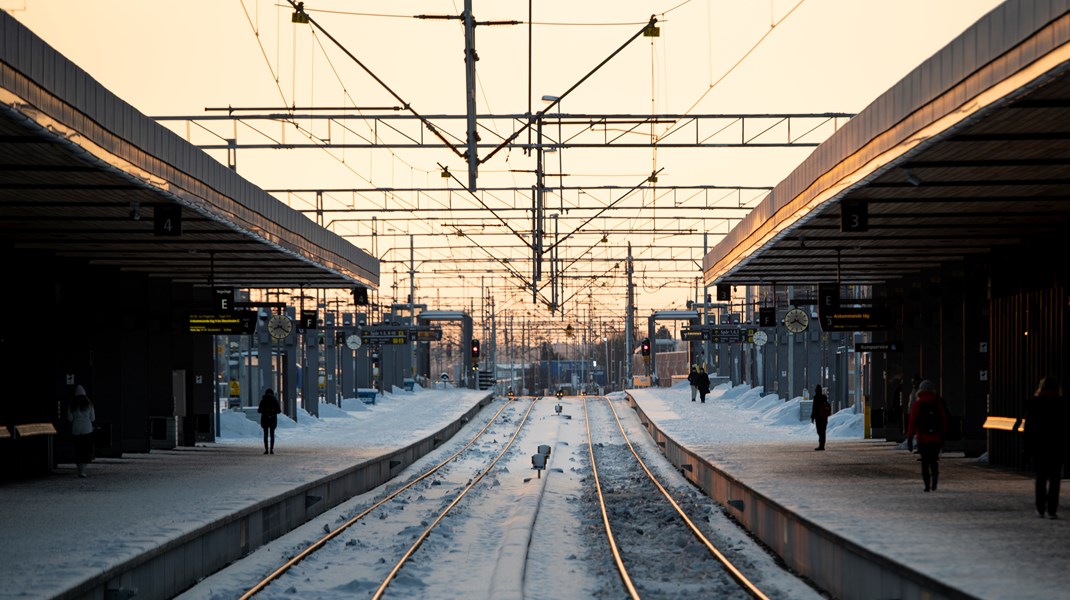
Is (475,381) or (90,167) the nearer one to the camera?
(90,167)

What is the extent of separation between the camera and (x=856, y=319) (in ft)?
84.0

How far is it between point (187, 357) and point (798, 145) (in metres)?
14.2

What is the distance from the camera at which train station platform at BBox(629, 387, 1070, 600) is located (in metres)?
10.8

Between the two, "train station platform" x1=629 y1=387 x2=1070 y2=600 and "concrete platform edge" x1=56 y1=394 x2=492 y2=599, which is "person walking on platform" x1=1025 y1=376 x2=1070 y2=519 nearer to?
"train station platform" x1=629 y1=387 x2=1070 y2=600

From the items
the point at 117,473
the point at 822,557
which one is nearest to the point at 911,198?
the point at 822,557

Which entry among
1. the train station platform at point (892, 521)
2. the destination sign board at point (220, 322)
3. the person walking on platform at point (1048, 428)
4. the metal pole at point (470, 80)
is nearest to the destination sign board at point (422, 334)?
the train station platform at point (892, 521)

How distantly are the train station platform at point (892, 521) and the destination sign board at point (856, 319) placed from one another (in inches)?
94.5

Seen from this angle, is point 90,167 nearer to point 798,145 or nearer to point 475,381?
point 798,145

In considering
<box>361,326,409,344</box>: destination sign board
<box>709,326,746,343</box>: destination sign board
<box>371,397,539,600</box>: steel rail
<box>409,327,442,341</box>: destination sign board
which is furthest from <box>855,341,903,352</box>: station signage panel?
<box>409,327,442,341</box>: destination sign board

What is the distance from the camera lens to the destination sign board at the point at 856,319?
25391mm

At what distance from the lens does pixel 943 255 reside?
25.5 m

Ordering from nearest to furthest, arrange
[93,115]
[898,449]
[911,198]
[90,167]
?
[93,115]
[90,167]
[911,198]
[898,449]

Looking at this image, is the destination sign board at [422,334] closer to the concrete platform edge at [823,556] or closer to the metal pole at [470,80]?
the concrete platform edge at [823,556]

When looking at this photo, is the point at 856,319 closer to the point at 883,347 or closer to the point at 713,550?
the point at 883,347
